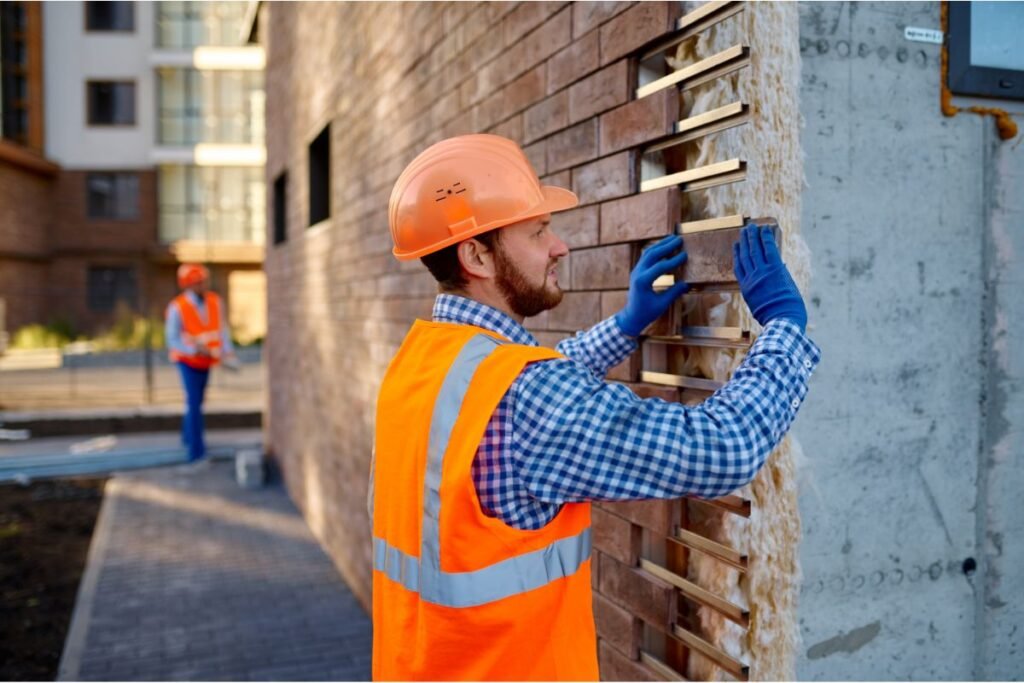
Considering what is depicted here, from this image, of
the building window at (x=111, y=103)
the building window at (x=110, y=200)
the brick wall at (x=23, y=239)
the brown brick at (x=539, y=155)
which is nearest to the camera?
the brown brick at (x=539, y=155)

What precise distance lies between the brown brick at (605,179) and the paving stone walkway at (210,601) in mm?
3250

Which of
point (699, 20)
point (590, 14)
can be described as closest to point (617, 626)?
point (699, 20)

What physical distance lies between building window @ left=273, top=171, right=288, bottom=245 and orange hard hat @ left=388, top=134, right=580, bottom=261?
8.29 m

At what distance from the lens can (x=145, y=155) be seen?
33031 millimetres

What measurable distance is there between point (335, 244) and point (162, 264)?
28994 millimetres

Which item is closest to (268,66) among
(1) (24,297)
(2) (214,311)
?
(2) (214,311)

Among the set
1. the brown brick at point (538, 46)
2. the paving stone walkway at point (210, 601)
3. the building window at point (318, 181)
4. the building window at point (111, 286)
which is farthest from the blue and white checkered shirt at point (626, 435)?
the building window at point (111, 286)

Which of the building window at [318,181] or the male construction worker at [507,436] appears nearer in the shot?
the male construction worker at [507,436]

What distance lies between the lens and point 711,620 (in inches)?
94.8

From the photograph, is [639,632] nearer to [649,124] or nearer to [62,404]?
[649,124]

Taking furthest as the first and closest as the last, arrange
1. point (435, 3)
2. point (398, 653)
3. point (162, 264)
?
point (162, 264) → point (435, 3) → point (398, 653)

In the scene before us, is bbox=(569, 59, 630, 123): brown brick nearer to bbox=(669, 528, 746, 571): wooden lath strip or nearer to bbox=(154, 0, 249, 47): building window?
bbox=(669, 528, 746, 571): wooden lath strip

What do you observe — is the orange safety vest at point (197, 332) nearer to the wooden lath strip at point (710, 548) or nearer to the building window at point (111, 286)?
the wooden lath strip at point (710, 548)

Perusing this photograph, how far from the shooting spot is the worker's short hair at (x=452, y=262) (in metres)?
2.13
